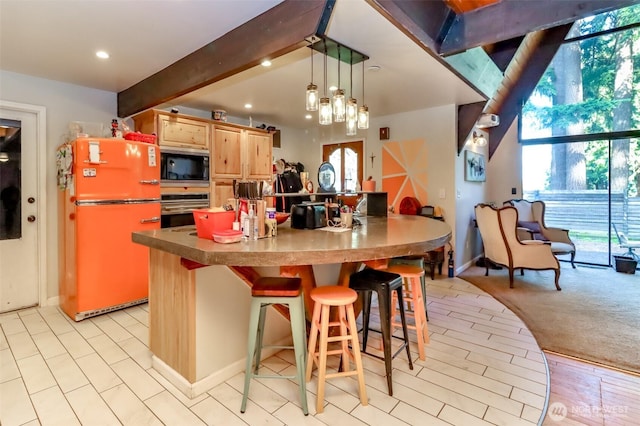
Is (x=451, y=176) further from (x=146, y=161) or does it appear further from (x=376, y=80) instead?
(x=146, y=161)

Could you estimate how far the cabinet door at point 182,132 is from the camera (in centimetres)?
366

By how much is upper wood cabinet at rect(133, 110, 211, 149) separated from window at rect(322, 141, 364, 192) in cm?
217

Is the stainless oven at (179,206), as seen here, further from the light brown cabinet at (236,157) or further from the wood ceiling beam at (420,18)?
the wood ceiling beam at (420,18)

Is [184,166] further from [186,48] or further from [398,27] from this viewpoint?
[398,27]

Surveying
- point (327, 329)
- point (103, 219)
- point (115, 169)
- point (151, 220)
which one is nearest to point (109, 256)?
point (103, 219)

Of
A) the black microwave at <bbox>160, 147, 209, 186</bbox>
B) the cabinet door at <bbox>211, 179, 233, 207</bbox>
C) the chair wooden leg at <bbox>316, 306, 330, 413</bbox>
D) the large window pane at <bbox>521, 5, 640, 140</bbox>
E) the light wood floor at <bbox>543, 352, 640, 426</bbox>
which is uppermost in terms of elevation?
the large window pane at <bbox>521, 5, 640, 140</bbox>

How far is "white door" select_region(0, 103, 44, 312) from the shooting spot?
3.20 metres

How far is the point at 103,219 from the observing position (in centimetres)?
306

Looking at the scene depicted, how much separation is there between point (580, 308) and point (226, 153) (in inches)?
173

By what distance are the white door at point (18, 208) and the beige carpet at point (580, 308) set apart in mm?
4873

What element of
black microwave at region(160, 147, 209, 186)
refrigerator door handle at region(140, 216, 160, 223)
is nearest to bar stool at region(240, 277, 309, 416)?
refrigerator door handle at region(140, 216, 160, 223)

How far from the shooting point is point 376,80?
10.8ft

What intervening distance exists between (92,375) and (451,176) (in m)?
4.32

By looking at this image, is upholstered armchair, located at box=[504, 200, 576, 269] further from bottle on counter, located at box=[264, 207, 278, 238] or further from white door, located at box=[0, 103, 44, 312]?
white door, located at box=[0, 103, 44, 312]
